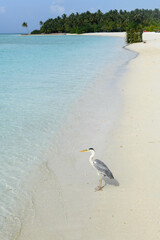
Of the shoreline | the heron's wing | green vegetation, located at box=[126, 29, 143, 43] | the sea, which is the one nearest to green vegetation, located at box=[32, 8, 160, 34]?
green vegetation, located at box=[126, 29, 143, 43]

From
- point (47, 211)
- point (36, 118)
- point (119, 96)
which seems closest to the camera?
point (47, 211)

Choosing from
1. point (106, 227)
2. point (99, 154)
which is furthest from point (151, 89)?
point (106, 227)

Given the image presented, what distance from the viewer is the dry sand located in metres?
5.00

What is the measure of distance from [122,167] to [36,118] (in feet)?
18.0

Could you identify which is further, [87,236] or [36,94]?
[36,94]

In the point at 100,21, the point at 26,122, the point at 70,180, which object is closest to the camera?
the point at 70,180

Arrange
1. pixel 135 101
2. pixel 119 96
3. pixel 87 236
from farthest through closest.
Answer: pixel 119 96, pixel 135 101, pixel 87 236

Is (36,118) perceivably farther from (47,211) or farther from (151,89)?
(151,89)

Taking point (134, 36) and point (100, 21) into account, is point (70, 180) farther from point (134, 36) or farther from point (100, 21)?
point (100, 21)

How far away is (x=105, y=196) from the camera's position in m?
5.94

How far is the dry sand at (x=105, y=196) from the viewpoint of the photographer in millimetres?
5000

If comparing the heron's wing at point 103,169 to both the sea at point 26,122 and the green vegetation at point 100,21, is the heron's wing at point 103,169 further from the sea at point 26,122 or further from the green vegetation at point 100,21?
the green vegetation at point 100,21

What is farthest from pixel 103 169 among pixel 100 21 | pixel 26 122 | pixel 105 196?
pixel 100 21

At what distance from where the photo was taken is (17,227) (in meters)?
5.19
